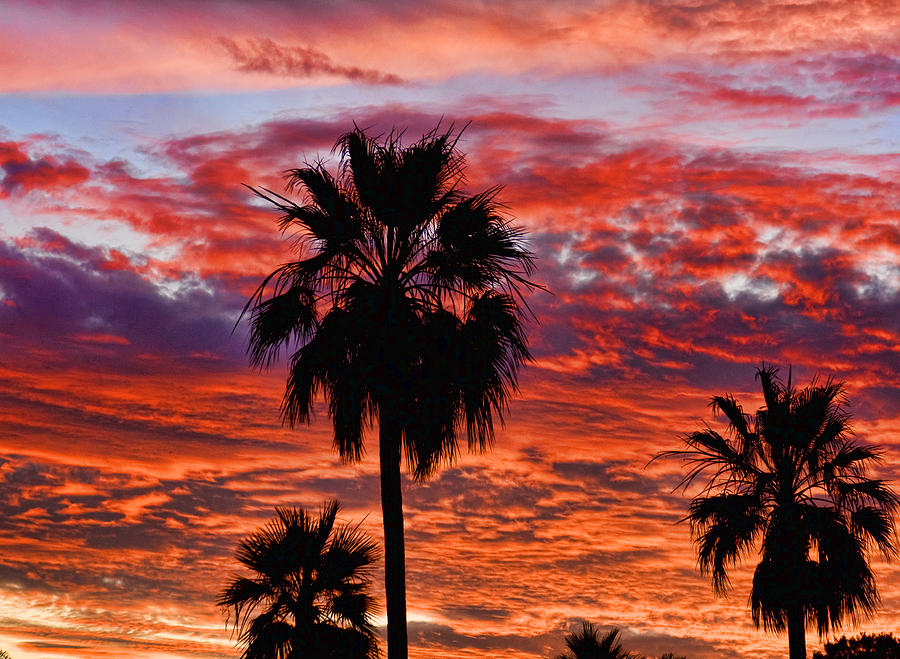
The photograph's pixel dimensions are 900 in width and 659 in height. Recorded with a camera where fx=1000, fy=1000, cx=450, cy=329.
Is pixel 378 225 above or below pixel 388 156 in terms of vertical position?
below

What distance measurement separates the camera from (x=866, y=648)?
3666cm

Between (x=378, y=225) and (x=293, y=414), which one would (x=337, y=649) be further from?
(x=378, y=225)

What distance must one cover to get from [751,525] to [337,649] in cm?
1146

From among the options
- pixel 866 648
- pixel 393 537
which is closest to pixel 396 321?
pixel 393 537

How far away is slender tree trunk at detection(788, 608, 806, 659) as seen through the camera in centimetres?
2458

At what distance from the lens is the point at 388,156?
69.8 feet

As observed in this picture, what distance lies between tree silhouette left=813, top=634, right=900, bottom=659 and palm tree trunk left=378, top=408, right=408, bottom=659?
81.1ft

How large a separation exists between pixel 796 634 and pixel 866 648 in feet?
47.1

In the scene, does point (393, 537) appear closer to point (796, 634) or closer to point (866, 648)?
point (796, 634)

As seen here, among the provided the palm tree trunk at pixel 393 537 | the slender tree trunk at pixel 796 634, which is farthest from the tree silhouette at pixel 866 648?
the palm tree trunk at pixel 393 537

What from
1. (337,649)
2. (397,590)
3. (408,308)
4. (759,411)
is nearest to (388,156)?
(408,308)

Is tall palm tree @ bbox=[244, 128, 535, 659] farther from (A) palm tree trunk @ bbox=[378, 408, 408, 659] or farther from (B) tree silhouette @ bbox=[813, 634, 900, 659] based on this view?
(B) tree silhouette @ bbox=[813, 634, 900, 659]

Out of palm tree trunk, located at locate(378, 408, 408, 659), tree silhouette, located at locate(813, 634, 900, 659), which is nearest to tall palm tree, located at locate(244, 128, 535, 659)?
palm tree trunk, located at locate(378, 408, 408, 659)

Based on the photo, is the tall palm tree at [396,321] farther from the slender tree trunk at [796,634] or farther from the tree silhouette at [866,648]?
the tree silhouette at [866,648]
